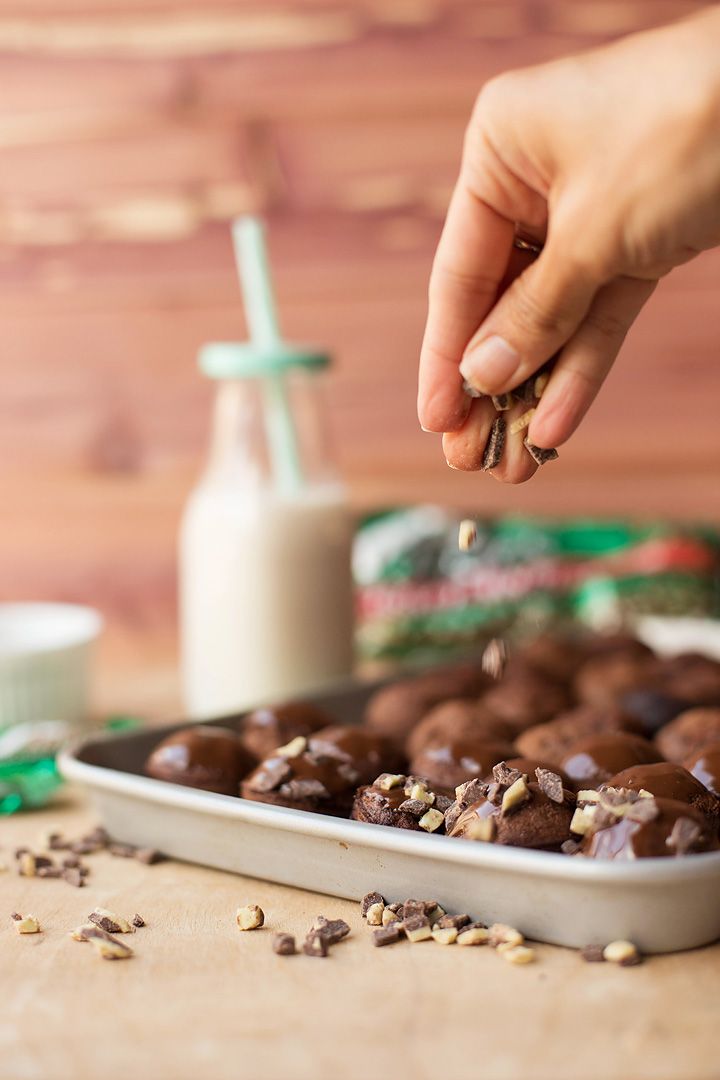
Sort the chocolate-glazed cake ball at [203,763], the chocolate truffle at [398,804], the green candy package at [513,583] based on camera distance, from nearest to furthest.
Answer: the chocolate truffle at [398,804] < the chocolate-glazed cake ball at [203,763] < the green candy package at [513,583]

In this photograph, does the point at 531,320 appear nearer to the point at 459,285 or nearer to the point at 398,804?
the point at 459,285

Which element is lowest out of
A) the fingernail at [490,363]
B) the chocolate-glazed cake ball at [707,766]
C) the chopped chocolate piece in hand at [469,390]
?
the chocolate-glazed cake ball at [707,766]

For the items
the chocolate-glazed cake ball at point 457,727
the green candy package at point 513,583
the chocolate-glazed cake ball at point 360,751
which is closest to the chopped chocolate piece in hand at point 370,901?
the chocolate-glazed cake ball at point 360,751

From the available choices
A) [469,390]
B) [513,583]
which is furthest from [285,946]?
[513,583]

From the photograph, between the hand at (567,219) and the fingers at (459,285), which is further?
the fingers at (459,285)

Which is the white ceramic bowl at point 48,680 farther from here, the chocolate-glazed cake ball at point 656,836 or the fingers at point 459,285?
the chocolate-glazed cake ball at point 656,836

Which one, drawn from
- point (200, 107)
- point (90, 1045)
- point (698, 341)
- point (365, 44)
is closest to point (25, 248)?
point (200, 107)

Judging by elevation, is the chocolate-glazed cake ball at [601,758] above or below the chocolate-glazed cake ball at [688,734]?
above

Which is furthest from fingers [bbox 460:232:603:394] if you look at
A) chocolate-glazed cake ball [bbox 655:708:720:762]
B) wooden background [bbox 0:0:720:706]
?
wooden background [bbox 0:0:720:706]
